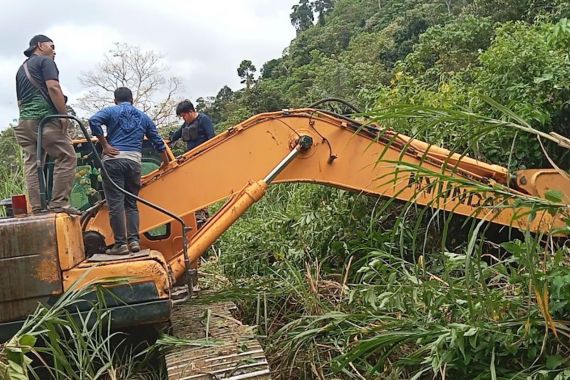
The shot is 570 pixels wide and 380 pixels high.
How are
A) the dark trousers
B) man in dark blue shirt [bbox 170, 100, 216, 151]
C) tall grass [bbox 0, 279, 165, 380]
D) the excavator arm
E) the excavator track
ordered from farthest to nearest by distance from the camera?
man in dark blue shirt [bbox 170, 100, 216, 151] → the excavator arm → the dark trousers → the excavator track → tall grass [bbox 0, 279, 165, 380]

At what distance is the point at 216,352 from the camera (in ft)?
12.3

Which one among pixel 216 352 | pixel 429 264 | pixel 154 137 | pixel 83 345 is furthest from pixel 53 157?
pixel 429 264

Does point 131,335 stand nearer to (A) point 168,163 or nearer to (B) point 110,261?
(B) point 110,261

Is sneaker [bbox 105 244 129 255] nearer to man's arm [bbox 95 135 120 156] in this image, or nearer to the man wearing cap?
the man wearing cap

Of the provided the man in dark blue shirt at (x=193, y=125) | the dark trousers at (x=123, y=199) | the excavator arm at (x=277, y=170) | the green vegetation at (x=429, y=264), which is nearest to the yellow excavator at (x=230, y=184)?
the excavator arm at (x=277, y=170)

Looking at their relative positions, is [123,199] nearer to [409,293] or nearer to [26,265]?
[26,265]

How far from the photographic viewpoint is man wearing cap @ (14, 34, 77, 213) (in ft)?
14.9

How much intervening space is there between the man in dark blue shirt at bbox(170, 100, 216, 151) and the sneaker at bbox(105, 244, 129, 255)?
2376 mm

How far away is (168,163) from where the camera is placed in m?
4.81

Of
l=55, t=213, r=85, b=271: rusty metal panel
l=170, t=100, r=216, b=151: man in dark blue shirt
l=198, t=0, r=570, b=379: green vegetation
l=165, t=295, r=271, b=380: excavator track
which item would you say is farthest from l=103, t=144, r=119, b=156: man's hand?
l=170, t=100, r=216, b=151: man in dark blue shirt

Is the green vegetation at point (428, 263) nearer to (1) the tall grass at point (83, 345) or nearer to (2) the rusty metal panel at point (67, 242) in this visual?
(1) the tall grass at point (83, 345)

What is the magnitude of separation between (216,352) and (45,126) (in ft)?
6.44

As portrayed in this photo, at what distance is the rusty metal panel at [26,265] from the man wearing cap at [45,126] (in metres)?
0.66

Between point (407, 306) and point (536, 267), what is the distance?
97cm
